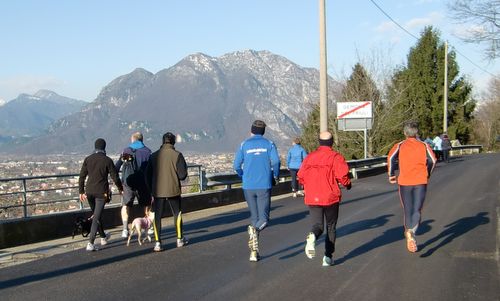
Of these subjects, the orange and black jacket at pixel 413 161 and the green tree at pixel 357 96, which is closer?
the orange and black jacket at pixel 413 161

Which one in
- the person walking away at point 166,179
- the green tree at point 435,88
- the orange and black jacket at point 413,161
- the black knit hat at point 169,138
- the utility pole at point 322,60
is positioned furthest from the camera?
the green tree at point 435,88

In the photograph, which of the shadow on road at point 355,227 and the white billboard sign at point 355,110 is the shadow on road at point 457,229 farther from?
the white billboard sign at point 355,110

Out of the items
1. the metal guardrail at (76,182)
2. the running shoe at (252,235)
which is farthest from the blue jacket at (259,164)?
the metal guardrail at (76,182)

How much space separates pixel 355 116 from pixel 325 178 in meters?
21.7

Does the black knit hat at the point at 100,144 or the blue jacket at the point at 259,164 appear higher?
the black knit hat at the point at 100,144

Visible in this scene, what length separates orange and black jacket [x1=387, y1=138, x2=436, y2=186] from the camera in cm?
869

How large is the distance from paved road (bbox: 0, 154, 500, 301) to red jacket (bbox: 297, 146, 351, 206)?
3.05ft

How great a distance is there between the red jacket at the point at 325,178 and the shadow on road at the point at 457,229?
1882mm

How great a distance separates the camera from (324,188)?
7.66 metres

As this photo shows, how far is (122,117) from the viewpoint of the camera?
147750 millimetres

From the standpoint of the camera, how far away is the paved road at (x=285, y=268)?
6.73 m

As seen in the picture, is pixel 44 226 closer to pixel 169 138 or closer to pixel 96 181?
pixel 96 181

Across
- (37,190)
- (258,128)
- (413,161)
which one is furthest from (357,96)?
(258,128)

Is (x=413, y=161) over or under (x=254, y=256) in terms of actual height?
over
